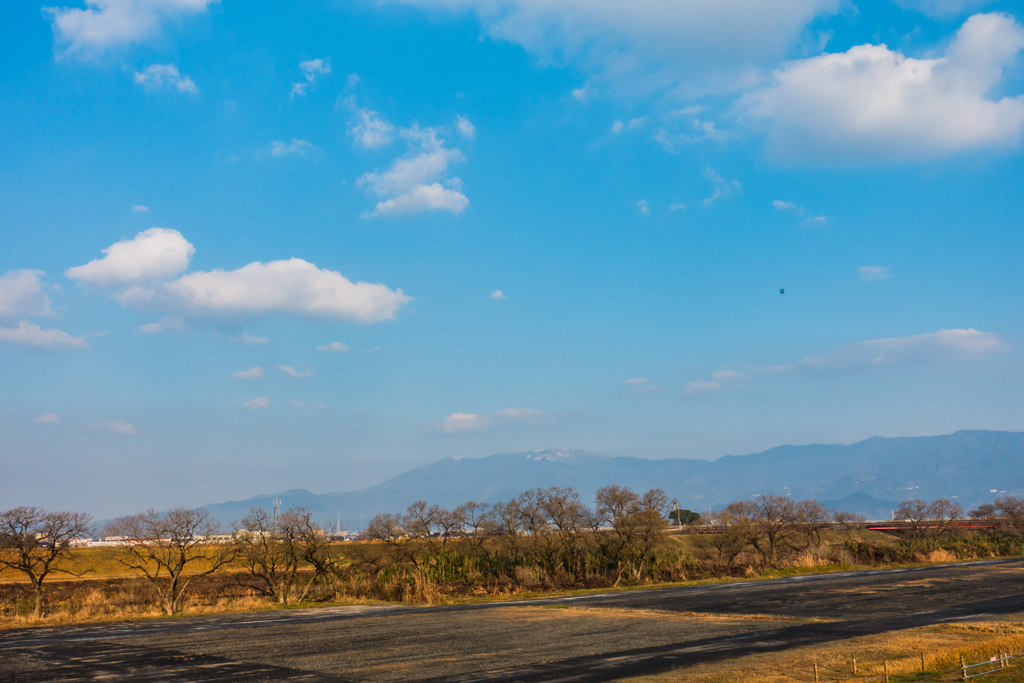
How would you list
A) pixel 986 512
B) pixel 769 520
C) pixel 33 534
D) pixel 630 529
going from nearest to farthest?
1. pixel 33 534
2. pixel 630 529
3. pixel 769 520
4. pixel 986 512

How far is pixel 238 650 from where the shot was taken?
19547 mm

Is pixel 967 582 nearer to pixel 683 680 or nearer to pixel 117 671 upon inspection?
pixel 683 680

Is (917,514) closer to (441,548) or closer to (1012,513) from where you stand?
(1012,513)

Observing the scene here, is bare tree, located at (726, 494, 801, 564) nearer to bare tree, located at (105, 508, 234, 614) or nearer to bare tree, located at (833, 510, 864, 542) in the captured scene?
bare tree, located at (833, 510, 864, 542)

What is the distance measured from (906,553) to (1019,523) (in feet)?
77.7

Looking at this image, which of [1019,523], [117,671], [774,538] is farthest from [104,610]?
[1019,523]

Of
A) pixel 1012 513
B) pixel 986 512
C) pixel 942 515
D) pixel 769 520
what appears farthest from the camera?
pixel 986 512

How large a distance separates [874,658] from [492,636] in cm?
1179

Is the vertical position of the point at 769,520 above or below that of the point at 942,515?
above

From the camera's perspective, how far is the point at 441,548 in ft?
152

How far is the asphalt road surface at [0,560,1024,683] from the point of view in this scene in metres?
15.9

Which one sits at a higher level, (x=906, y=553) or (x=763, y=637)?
(x=763, y=637)

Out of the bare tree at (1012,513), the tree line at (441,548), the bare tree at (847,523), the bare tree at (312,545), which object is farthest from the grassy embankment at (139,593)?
the bare tree at (1012,513)

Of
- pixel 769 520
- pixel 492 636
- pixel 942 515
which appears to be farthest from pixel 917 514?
pixel 492 636
